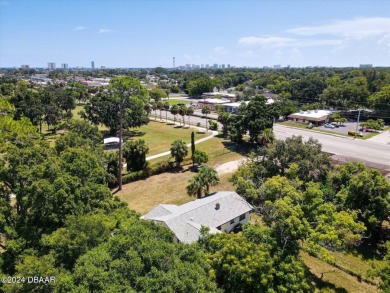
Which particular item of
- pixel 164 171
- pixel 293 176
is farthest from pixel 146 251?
pixel 164 171

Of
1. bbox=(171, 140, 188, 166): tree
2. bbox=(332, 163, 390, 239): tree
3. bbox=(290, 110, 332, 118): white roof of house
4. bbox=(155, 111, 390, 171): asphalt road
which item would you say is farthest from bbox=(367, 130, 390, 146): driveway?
bbox=(171, 140, 188, 166): tree

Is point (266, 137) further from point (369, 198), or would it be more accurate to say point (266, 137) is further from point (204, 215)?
point (204, 215)

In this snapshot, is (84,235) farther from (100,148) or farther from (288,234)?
(100,148)

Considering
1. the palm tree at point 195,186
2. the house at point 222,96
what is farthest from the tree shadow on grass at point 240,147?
the house at point 222,96

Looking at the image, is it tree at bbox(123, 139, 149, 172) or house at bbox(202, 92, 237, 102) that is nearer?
tree at bbox(123, 139, 149, 172)

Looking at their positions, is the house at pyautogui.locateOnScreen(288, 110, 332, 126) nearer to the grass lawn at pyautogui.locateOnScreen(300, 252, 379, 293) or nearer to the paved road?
the paved road

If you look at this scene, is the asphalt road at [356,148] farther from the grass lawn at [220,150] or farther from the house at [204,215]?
the house at [204,215]

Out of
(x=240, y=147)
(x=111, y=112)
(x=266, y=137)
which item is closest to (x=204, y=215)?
(x=266, y=137)
